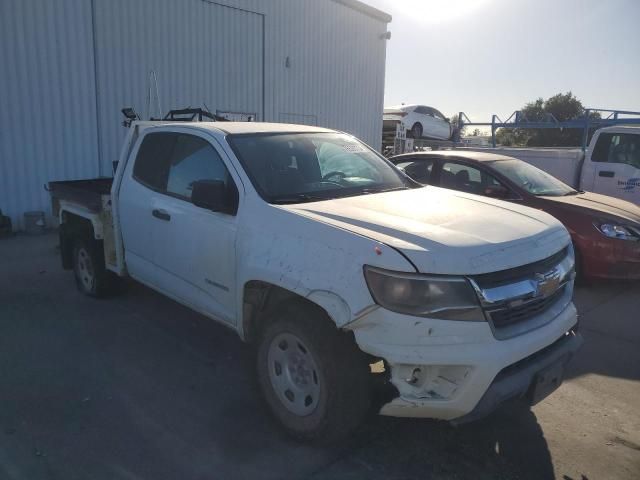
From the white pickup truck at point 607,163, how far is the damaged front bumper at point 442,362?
7992 mm

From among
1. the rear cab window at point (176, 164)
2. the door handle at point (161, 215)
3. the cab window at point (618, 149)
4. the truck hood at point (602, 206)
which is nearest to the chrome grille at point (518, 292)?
the rear cab window at point (176, 164)

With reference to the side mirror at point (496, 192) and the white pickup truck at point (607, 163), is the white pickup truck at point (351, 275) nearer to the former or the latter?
the side mirror at point (496, 192)

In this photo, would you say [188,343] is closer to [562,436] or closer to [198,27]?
[562,436]

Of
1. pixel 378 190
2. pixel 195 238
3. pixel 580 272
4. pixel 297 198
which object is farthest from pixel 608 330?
pixel 195 238

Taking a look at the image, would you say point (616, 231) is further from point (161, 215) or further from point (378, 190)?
point (161, 215)

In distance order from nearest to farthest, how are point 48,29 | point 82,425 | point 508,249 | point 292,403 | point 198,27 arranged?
point 508,249 < point 292,403 < point 82,425 < point 48,29 < point 198,27

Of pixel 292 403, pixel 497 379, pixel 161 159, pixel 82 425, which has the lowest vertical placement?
pixel 82 425

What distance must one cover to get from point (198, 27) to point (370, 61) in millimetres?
→ 6874

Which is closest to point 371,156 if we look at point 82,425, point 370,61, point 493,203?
point 493,203

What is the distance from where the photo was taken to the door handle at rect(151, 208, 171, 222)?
4012 millimetres

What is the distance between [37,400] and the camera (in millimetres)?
3537

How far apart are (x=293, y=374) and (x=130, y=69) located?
31.3 ft

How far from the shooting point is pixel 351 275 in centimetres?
262

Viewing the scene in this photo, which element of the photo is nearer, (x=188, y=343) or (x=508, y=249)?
(x=508, y=249)
